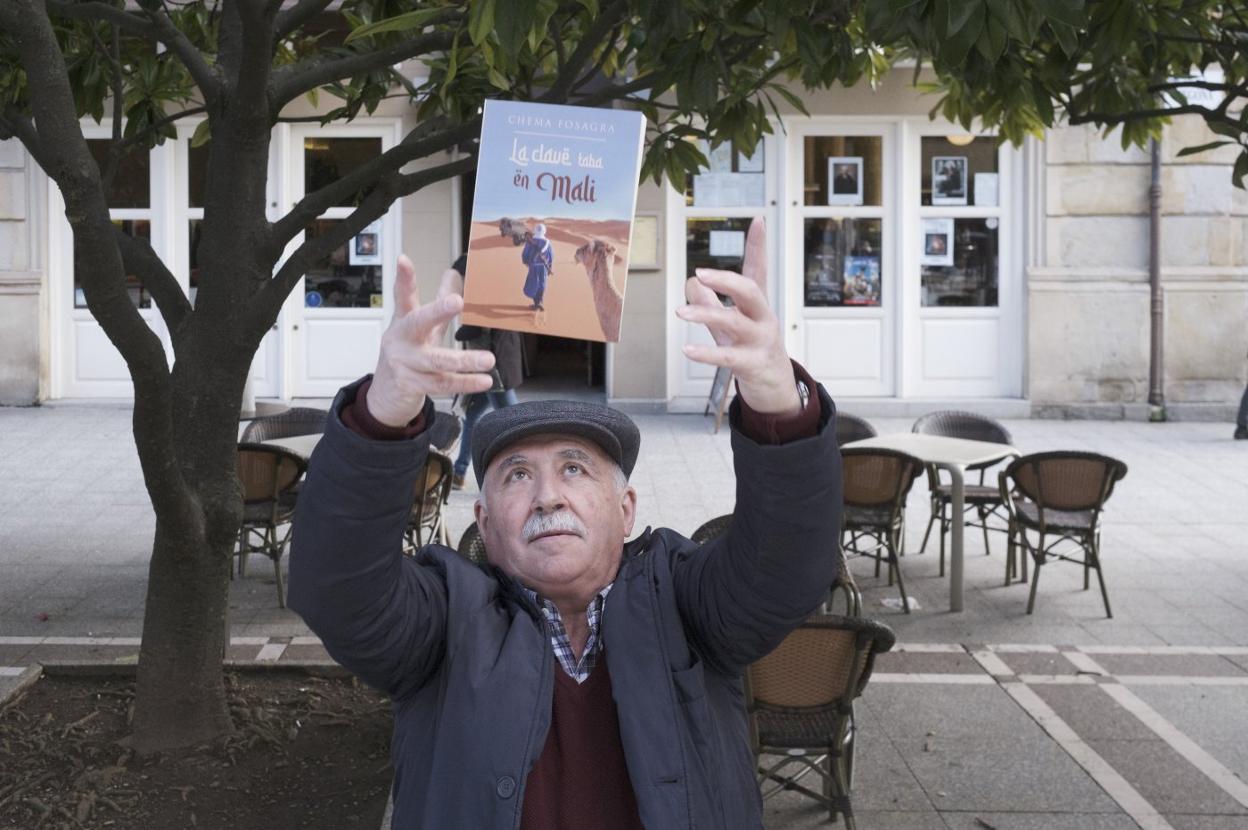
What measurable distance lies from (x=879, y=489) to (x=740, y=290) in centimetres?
661

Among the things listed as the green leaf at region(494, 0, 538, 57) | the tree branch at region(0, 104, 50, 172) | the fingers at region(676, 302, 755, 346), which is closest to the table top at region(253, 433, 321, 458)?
the tree branch at region(0, 104, 50, 172)

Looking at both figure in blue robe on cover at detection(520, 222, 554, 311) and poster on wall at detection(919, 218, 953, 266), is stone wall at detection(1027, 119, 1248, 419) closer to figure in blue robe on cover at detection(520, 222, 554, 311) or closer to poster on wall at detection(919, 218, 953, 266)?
poster on wall at detection(919, 218, 953, 266)

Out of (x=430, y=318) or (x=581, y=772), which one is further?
(x=581, y=772)

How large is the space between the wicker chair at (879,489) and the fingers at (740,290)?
642 cm

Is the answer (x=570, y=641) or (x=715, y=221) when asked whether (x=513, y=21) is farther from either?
(x=715, y=221)

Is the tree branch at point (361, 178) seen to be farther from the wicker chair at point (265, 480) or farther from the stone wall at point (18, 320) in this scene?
the stone wall at point (18, 320)

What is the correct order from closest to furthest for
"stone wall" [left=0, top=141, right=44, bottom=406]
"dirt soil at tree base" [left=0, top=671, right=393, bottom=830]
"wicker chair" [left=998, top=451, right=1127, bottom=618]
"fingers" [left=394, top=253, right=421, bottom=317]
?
"fingers" [left=394, top=253, right=421, bottom=317], "dirt soil at tree base" [left=0, top=671, right=393, bottom=830], "wicker chair" [left=998, top=451, right=1127, bottom=618], "stone wall" [left=0, top=141, right=44, bottom=406]

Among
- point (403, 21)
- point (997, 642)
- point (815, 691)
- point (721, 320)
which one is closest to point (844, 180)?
point (997, 642)

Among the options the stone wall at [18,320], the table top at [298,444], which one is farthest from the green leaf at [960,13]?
the stone wall at [18,320]

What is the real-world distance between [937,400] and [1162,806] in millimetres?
11498

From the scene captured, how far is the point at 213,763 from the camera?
16.6 ft

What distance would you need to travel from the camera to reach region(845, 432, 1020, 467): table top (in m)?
8.66

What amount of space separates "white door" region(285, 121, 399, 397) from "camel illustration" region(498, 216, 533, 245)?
14.5m

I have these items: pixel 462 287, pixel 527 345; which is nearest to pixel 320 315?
pixel 527 345
